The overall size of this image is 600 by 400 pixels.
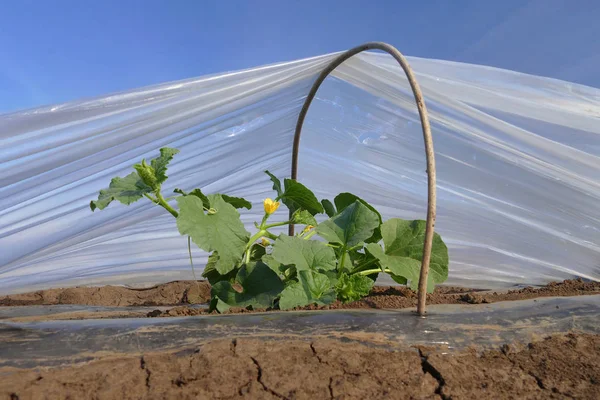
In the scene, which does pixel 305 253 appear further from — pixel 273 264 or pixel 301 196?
pixel 301 196

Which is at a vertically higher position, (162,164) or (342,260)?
(162,164)

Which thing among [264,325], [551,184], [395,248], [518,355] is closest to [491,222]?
[551,184]

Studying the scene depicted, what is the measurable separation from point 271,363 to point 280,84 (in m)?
1.64

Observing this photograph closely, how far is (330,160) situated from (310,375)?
217cm

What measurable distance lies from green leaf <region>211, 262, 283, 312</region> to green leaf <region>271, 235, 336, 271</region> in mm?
102

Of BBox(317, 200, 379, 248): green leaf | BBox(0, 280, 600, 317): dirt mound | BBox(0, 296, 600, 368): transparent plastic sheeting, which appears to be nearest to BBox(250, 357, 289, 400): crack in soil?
BBox(0, 296, 600, 368): transparent plastic sheeting

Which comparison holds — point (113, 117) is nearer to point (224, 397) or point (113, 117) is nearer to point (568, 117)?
point (224, 397)

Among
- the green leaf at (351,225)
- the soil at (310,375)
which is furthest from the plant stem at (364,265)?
the soil at (310,375)

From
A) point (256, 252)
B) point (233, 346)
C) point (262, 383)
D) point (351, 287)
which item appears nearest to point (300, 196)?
point (256, 252)

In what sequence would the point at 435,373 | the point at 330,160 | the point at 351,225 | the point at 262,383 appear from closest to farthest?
the point at 262,383 < the point at 435,373 < the point at 351,225 < the point at 330,160

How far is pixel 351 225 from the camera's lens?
1746 millimetres

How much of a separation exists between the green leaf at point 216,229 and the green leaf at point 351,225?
0.97 ft

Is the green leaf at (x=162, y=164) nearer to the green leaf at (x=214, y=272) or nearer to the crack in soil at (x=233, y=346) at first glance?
the green leaf at (x=214, y=272)

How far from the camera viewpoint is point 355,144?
301 cm
